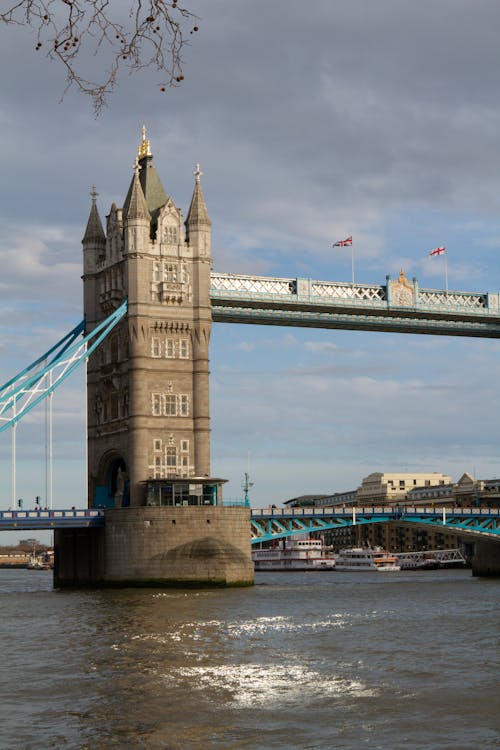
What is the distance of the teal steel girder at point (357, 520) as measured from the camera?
9250cm

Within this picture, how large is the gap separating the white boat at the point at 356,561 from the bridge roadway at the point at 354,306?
181 ft

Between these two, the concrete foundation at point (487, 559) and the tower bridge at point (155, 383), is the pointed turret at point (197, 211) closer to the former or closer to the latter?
the tower bridge at point (155, 383)

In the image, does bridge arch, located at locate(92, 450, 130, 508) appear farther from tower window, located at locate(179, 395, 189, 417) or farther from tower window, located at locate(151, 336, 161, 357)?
tower window, located at locate(151, 336, 161, 357)

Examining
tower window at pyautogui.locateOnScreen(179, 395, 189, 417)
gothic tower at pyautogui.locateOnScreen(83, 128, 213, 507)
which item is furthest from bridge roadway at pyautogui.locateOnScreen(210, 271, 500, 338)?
tower window at pyautogui.locateOnScreen(179, 395, 189, 417)

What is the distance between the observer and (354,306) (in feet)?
314

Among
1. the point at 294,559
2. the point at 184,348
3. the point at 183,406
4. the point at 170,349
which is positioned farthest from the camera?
the point at 294,559

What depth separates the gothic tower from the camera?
276 feet

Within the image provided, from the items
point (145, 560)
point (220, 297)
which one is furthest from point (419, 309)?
point (145, 560)

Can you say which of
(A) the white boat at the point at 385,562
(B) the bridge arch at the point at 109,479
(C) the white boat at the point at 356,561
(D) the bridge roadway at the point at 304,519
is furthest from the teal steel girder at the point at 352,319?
(C) the white boat at the point at 356,561

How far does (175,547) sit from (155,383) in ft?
41.2

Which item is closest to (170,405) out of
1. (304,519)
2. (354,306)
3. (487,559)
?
(304,519)

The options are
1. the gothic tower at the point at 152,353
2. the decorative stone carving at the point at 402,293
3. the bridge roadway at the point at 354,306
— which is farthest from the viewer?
the decorative stone carving at the point at 402,293

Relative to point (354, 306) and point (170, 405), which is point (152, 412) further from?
point (354, 306)

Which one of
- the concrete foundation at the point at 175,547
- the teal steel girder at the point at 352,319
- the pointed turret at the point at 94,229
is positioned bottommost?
the concrete foundation at the point at 175,547
